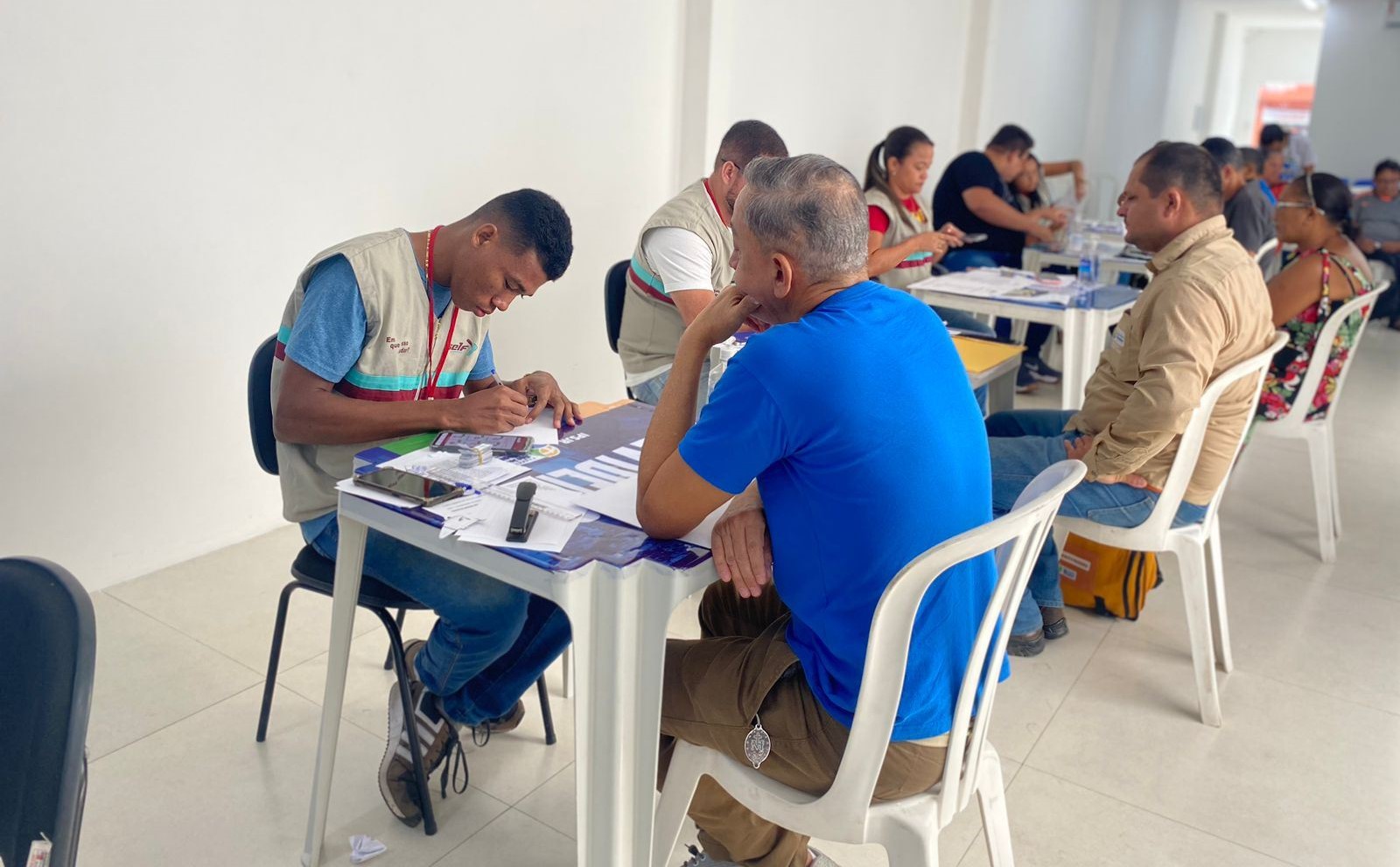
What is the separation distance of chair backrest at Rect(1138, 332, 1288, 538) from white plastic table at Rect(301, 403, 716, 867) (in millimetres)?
1386

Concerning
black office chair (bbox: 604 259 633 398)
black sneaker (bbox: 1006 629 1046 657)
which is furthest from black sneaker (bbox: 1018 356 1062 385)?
black office chair (bbox: 604 259 633 398)

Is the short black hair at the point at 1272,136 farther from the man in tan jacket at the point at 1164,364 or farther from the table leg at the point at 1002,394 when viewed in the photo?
the man in tan jacket at the point at 1164,364

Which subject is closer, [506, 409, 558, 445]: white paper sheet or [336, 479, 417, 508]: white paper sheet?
[336, 479, 417, 508]: white paper sheet

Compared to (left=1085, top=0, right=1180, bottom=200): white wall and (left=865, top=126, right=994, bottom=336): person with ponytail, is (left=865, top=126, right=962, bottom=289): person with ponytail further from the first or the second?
(left=1085, top=0, right=1180, bottom=200): white wall

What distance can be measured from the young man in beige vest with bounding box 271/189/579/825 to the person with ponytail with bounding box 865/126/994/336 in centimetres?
220

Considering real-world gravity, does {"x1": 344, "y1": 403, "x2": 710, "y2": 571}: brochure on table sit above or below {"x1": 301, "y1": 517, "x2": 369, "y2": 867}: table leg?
above

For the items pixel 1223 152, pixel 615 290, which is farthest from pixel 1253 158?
pixel 615 290

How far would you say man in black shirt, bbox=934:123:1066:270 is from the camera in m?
4.93

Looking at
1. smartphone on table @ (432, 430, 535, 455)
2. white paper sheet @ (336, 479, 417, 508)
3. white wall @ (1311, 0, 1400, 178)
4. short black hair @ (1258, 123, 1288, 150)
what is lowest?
white paper sheet @ (336, 479, 417, 508)

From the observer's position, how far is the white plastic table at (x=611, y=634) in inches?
54.5

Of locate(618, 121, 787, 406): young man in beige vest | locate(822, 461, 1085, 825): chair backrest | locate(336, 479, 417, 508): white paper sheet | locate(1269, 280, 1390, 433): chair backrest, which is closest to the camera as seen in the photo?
locate(822, 461, 1085, 825): chair backrest

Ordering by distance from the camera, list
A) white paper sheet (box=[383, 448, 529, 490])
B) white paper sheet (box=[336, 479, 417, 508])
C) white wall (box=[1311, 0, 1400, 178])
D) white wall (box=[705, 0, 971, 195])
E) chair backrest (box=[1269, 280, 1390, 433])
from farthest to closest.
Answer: white wall (box=[1311, 0, 1400, 178]) < white wall (box=[705, 0, 971, 195]) < chair backrest (box=[1269, 280, 1390, 433]) < white paper sheet (box=[383, 448, 529, 490]) < white paper sheet (box=[336, 479, 417, 508])

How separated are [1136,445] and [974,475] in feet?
3.45

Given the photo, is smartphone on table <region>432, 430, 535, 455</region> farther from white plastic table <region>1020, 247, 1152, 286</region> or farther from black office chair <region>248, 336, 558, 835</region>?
white plastic table <region>1020, 247, 1152, 286</region>
